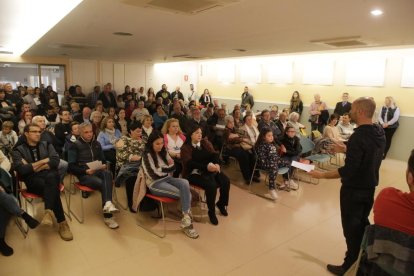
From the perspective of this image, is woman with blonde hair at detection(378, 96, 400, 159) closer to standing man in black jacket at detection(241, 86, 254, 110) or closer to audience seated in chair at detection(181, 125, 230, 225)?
standing man in black jacket at detection(241, 86, 254, 110)

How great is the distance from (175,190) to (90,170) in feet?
3.56

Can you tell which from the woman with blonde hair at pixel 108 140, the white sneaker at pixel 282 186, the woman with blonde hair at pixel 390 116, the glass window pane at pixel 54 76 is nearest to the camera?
the woman with blonde hair at pixel 108 140

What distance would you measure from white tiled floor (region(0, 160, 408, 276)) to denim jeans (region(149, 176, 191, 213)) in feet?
1.23

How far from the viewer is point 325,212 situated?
3924 millimetres

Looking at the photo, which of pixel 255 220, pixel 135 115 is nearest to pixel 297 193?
pixel 255 220

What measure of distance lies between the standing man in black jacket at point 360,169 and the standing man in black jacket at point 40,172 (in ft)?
8.81

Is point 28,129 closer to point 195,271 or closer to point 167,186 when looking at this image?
point 167,186

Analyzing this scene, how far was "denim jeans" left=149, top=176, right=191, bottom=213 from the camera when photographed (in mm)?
3174

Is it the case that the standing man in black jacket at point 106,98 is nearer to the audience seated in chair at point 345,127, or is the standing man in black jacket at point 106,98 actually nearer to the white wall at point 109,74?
the white wall at point 109,74

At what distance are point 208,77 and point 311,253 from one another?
1062cm

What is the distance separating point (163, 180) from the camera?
3.32 m

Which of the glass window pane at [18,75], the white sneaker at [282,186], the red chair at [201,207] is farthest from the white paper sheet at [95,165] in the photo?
the glass window pane at [18,75]

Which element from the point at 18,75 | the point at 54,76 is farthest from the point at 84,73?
the point at 18,75

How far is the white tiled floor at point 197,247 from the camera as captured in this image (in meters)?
2.63
